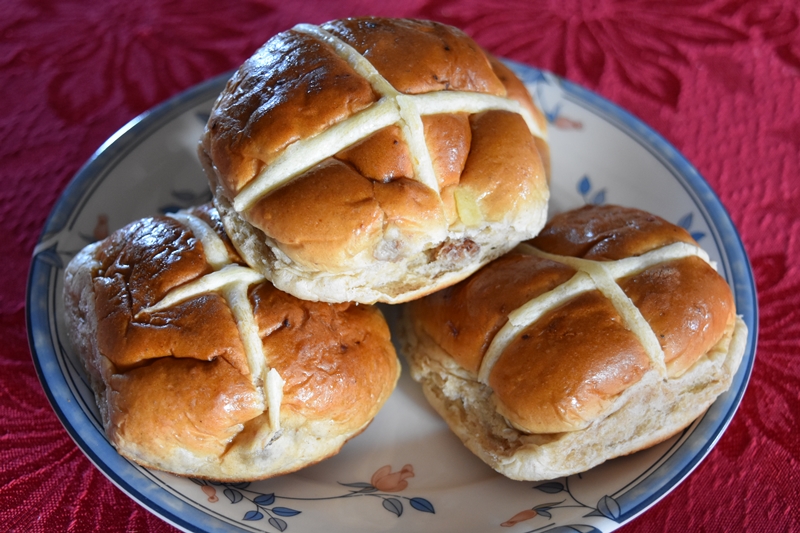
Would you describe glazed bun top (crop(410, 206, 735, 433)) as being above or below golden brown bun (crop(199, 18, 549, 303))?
below

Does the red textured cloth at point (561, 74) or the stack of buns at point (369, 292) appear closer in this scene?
the stack of buns at point (369, 292)

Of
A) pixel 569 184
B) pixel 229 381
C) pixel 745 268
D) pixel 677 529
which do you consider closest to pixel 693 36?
pixel 569 184

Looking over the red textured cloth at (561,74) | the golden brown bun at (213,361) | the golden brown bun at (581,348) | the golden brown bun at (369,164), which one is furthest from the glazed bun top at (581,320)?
the red textured cloth at (561,74)

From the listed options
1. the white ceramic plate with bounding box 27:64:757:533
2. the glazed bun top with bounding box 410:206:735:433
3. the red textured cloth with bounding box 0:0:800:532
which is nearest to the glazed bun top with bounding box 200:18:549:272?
the glazed bun top with bounding box 410:206:735:433

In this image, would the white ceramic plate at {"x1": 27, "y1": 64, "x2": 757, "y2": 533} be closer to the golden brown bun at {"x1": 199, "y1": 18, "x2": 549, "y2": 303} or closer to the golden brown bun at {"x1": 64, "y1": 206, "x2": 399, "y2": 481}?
the golden brown bun at {"x1": 64, "y1": 206, "x2": 399, "y2": 481}

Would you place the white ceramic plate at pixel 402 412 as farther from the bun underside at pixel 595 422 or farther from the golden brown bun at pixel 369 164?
the golden brown bun at pixel 369 164

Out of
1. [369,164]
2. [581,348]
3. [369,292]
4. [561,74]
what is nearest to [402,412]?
[369,292]
